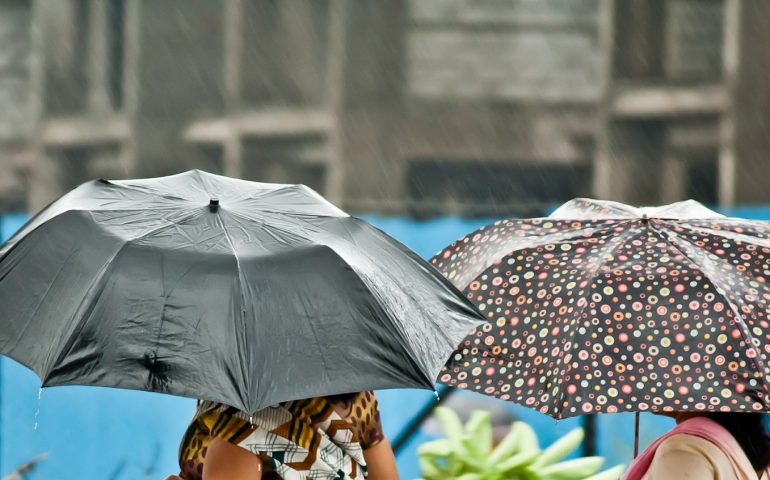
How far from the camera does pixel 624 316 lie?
3.13 m

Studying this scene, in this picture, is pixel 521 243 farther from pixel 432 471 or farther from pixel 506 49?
pixel 506 49

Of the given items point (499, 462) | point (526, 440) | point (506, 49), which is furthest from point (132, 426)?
point (506, 49)

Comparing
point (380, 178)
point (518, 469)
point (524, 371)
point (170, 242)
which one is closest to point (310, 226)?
point (170, 242)

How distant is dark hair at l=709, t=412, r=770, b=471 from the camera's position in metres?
3.19

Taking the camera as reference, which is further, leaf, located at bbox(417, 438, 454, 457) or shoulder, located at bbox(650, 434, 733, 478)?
leaf, located at bbox(417, 438, 454, 457)

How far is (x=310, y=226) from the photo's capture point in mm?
3023

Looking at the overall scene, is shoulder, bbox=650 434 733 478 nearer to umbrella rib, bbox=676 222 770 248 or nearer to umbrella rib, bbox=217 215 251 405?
umbrella rib, bbox=676 222 770 248

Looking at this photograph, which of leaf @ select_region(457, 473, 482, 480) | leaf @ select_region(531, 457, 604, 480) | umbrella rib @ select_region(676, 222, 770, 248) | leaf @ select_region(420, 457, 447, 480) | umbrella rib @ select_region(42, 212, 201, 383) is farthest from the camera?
leaf @ select_region(420, 457, 447, 480)

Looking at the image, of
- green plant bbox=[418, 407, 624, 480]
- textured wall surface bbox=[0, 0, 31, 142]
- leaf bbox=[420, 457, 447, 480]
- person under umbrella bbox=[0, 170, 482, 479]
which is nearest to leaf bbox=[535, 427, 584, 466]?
green plant bbox=[418, 407, 624, 480]

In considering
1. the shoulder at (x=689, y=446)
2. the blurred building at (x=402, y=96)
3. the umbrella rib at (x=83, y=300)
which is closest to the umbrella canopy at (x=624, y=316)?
the shoulder at (x=689, y=446)

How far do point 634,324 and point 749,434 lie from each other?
0.44 metres

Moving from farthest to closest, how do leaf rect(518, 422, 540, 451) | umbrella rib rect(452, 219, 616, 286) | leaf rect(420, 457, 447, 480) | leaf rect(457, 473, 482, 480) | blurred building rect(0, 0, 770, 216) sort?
blurred building rect(0, 0, 770, 216) → leaf rect(518, 422, 540, 451) → leaf rect(420, 457, 447, 480) → leaf rect(457, 473, 482, 480) → umbrella rib rect(452, 219, 616, 286)

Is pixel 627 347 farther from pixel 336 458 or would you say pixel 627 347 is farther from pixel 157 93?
pixel 157 93

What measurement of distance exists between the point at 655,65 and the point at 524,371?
389 centimetres
